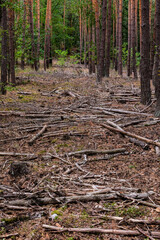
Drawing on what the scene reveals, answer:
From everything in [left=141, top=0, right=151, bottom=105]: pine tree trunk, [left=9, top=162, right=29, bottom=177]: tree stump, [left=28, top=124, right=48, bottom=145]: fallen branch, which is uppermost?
[left=141, top=0, right=151, bottom=105]: pine tree trunk

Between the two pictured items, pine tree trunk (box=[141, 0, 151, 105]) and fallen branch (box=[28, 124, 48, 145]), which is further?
Answer: pine tree trunk (box=[141, 0, 151, 105])

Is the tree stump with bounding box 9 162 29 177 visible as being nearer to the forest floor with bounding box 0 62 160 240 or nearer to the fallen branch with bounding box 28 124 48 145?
the forest floor with bounding box 0 62 160 240

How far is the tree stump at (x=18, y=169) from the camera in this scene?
4.33 meters

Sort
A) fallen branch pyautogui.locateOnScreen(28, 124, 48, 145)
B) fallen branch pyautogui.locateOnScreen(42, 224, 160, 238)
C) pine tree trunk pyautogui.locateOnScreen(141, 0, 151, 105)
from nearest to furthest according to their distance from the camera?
1. fallen branch pyautogui.locateOnScreen(42, 224, 160, 238)
2. fallen branch pyautogui.locateOnScreen(28, 124, 48, 145)
3. pine tree trunk pyautogui.locateOnScreen(141, 0, 151, 105)

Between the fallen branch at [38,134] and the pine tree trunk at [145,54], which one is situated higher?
the pine tree trunk at [145,54]

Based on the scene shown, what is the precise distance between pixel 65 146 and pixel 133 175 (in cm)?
189

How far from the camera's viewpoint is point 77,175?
4188mm

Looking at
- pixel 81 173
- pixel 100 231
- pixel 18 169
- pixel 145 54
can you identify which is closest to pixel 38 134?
pixel 18 169

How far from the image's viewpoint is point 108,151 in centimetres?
504

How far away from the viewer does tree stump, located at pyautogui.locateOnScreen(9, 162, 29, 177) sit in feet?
14.2

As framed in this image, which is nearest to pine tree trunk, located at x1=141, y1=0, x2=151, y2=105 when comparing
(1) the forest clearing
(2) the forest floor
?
(1) the forest clearing

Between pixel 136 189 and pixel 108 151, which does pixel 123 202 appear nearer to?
pixel 136 189

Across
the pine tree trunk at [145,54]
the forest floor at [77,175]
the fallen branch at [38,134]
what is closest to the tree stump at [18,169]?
the forest floor at [77,175]

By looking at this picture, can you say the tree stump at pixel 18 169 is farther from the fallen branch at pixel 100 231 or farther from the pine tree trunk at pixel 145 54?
the pine tree trunk at pixel 145 54
